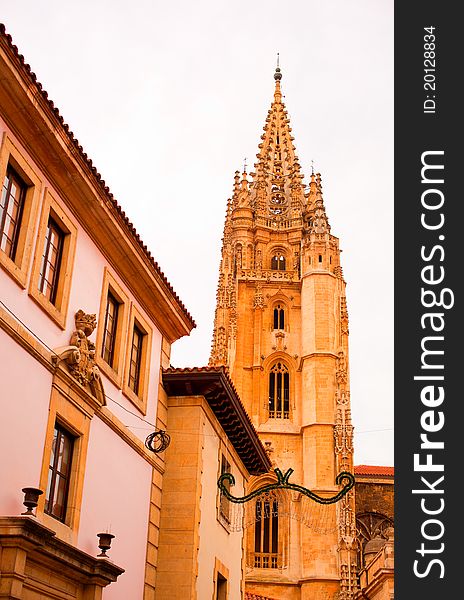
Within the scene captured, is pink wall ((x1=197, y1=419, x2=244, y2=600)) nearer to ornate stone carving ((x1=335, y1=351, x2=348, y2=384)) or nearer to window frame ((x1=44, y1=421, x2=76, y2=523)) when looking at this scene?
window frame ((x1=44, y1=421, x2=76, y2=523))

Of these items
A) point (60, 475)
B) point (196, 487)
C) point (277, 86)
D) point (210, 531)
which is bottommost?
point (60, 475)

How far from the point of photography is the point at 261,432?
5225 cm

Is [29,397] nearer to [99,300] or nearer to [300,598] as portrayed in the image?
[99,300]

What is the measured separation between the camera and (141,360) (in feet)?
54.7

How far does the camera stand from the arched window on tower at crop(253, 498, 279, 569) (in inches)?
1917

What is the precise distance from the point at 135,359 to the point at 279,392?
38652 mm

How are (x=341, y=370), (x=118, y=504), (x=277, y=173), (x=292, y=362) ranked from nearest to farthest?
(x=118, y=504), (x=341, y=370), (x=292, y=362), (x=277, y=173)

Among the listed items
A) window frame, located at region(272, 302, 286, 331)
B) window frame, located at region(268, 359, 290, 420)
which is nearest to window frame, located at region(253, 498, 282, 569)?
window frame, located at region(268, 359, 290, 420)

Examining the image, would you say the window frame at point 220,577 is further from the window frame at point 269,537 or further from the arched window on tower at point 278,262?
the arched window on tower at point 278,262

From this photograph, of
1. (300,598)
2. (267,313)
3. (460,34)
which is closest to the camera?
(460,34)

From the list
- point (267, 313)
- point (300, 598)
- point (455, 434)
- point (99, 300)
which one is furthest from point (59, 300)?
point (267, 313)

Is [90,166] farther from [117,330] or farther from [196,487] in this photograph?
[196,487]

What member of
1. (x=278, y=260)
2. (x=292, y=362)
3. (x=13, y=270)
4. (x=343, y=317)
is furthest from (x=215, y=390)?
(x=278, y=260)

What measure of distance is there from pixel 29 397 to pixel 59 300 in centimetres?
194
